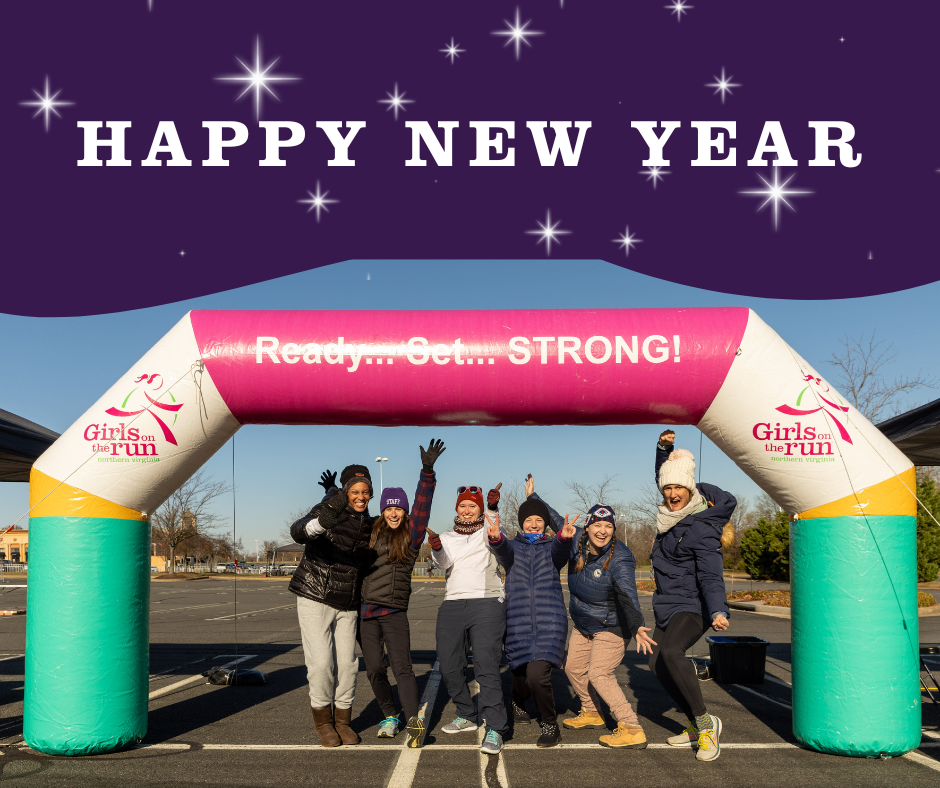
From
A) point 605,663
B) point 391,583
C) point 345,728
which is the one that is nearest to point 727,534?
point 605,663

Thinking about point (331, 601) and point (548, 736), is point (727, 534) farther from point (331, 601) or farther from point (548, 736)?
point (331, 601)

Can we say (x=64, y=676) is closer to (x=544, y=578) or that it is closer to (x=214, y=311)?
(x=214, y=311)

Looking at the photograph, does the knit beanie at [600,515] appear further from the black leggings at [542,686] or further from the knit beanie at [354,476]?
the knit beanie at [354,476]

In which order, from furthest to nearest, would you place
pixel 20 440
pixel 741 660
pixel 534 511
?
pixel 741 660 → pixel 20 440 → pixel 534 511

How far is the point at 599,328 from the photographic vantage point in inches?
216

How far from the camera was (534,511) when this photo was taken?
5.82 meters

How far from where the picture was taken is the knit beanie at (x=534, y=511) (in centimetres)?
580

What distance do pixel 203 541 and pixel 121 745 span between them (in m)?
60.5

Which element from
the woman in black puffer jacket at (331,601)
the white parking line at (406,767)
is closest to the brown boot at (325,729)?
the woman in black puffer jacket at (331,601)

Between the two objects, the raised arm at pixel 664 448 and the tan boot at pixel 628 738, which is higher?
the raised arm at pixel 664 448

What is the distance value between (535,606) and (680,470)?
1430mm

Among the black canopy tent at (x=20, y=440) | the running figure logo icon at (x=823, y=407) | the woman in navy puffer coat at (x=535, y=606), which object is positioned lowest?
the woman in navy puffer coat at (x=535, y=606)

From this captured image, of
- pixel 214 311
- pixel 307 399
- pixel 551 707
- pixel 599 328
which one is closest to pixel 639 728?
pixel 551 707

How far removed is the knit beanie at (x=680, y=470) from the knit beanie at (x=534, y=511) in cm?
88
